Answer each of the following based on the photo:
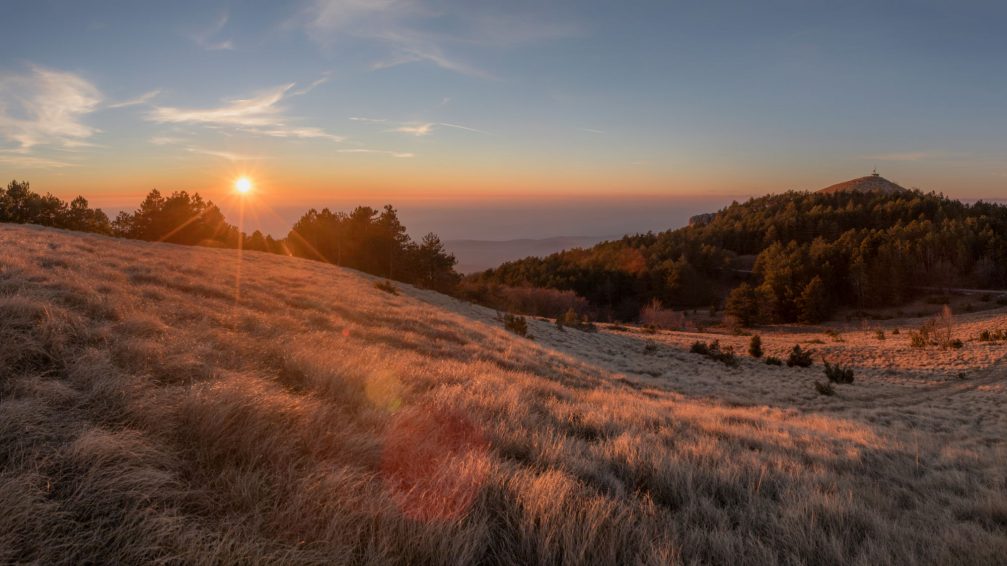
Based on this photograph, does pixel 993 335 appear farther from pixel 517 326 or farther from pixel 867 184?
pixel 867 184

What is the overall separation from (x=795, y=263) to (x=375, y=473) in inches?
3118

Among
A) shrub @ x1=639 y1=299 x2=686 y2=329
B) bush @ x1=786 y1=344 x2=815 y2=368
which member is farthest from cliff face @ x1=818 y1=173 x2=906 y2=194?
bush @ x1=786 y1=344 x2=815 y2=368

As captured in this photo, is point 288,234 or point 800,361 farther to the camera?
point 288,234

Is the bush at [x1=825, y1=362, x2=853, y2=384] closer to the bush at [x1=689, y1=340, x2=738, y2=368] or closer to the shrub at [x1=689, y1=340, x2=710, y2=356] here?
the bush at [x1=689, y1=340, x2=738, y2=368]

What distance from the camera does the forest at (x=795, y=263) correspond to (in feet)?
205

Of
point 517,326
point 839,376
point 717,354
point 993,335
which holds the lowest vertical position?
point 717,354

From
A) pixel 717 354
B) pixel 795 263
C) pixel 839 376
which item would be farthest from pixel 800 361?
pixel 795 263

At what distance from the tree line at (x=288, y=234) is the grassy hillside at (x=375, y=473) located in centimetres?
5022

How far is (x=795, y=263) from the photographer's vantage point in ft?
218

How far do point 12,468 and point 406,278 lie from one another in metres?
55.3

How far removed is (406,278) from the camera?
5641 cm

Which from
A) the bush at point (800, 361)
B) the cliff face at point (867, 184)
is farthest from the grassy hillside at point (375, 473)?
the cliff face at point (867, 184)

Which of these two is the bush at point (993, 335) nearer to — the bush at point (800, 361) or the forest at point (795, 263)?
the bush at point (800, 361)

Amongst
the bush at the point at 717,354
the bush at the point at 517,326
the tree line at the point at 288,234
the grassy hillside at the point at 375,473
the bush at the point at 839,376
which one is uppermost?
the tree line at the point at 288,234
